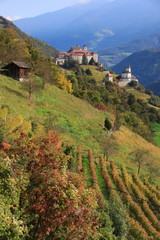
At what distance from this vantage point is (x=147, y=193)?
25750 mm

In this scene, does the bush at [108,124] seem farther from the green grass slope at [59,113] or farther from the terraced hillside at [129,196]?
the terraced hillside at [129,196]

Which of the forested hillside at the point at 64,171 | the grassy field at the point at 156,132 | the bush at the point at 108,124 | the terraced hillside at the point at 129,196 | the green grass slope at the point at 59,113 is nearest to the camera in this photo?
the forested hillside at the point at 64,171

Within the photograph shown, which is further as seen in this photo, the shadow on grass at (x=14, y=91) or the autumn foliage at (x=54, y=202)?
the shadow on grass at (x=14, y=91)

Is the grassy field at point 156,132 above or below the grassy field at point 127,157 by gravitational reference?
below

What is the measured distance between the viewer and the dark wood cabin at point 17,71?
45812 mm

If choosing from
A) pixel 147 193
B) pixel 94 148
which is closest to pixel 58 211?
pixel 147 193

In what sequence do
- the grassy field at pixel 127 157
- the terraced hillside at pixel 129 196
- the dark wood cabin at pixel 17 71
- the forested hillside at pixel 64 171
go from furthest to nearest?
the dark wood cabin at pixel 17 71, the grassy field at pixel 127 157, the terraced hillside at pixel 129 196, the forested hillside at pixel 64 171

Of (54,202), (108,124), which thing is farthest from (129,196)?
(108,124)

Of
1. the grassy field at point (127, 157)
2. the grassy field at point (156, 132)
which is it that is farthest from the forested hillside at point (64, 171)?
the grassy field at point (156, 132)

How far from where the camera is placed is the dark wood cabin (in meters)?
45.8

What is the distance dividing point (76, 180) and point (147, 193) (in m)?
17.8

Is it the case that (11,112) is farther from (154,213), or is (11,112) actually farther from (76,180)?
(76,180)

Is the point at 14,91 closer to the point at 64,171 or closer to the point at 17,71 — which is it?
the point at 17,71

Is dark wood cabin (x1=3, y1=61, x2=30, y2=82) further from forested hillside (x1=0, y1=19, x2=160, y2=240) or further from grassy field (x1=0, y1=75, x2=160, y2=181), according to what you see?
grassy field (x1=0, y1=75, x2=160, y2=181)
